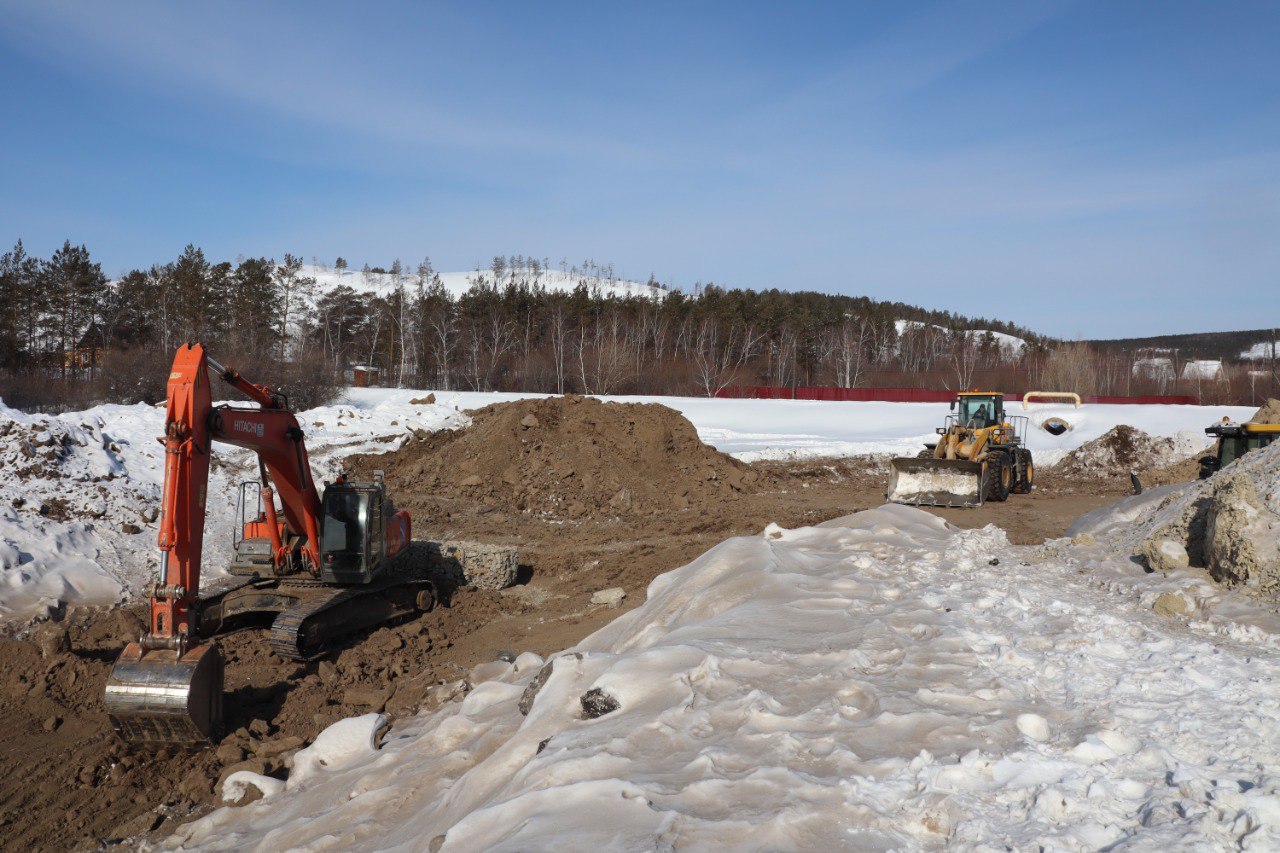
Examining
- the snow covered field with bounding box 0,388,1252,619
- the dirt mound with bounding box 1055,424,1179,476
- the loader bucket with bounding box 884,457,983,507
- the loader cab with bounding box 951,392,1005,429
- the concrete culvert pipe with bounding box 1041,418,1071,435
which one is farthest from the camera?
the concrete culvert pipe with bounding box 1041,418,1071,435

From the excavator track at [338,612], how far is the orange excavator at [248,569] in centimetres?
1

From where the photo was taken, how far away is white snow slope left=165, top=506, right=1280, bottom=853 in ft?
11.1

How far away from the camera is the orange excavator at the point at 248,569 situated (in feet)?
20.6

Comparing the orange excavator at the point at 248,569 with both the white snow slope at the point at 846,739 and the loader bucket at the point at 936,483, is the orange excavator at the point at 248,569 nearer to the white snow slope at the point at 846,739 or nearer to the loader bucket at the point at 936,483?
the white snow slope at the point at 846,739

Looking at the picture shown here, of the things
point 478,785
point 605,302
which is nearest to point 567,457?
point 478,785

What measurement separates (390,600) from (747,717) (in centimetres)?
688

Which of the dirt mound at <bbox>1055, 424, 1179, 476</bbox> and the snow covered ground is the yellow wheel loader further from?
the snow covered ground

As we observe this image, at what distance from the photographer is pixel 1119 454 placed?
27547 mm

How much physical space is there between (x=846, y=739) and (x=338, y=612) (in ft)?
21.9

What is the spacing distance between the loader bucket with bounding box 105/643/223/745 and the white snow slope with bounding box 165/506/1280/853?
38.1 inches

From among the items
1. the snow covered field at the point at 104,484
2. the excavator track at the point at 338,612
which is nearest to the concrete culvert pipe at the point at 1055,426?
the snow covered field at the point at 104,484

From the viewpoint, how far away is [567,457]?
61.8 feet

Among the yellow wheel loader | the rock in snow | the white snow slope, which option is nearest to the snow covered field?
the rock in snow

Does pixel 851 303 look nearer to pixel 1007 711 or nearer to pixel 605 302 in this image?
pixel 605 302
